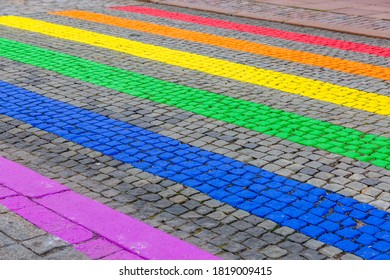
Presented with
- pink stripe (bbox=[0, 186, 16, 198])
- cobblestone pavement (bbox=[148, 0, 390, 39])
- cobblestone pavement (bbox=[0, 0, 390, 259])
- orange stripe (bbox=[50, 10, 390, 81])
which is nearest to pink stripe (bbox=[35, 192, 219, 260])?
cobblestone pavement (bbox=[0, 0, 390, 259])

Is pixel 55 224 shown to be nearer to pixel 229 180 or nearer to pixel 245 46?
pixel 229 180

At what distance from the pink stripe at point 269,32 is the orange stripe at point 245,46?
894 mm

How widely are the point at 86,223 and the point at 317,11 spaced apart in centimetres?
1136

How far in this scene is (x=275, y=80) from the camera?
9406mm

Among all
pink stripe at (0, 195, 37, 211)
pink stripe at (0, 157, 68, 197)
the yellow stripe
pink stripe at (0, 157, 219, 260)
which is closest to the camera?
pink stripe at (0, 157, 219, 260)

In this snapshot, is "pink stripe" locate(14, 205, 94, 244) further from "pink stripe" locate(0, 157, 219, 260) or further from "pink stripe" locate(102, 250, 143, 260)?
"pink stripe" locate(102, 250, 143, 260)

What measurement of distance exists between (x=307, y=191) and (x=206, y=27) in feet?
26.8

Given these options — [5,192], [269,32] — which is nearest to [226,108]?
[5,192]

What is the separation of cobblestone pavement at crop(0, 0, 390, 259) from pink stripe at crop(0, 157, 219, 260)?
0.12 m

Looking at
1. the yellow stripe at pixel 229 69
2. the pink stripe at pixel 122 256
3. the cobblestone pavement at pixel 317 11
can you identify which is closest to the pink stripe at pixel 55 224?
the pink stripe at pixel 122 256

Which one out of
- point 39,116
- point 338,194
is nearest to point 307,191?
point 338,194

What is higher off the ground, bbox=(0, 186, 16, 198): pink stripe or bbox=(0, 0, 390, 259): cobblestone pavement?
bbox=(0, 186, 16, 198): pink stripe

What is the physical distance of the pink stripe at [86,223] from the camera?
464 cm

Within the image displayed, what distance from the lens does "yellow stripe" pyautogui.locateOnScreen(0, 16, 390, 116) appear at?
28.0 ft
